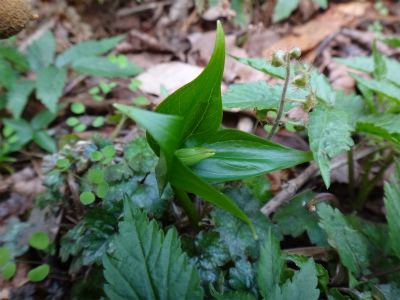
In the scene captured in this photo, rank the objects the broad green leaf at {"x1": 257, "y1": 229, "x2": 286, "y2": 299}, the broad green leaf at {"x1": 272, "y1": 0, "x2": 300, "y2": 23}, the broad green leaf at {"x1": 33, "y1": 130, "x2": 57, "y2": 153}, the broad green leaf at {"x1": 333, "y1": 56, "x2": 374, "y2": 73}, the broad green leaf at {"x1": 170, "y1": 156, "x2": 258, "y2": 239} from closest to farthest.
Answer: the broad green leaf at {"x1": 170, "y1": 156, "x2": 258, "y2": 239} → the broad green leaf at {"x1": 257, "y1": 229, "x2": 286, "y2": 299} → the broad green leaf at {"x1": 333, "y1": 56, "x2": 374, "y2": 73} → the broad green leaf at {"x1": 33, "y1": 130, "x2": 57, "y2": 153} → the broad green leaf at {"x1": 272, "y1": 0, "x2": 300, "y2": 23}

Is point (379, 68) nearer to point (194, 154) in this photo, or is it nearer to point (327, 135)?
point (327, 135)

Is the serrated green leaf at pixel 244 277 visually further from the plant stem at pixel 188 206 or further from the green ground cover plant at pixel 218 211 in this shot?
the plant stem at pixel 188 206

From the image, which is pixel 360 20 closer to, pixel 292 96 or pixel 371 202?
pixel 371 202

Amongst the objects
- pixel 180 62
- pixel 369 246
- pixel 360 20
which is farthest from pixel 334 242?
pixel 360 20

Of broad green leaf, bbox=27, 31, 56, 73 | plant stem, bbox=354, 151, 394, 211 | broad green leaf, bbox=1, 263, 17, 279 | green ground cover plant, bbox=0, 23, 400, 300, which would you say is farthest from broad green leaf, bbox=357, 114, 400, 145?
broad green leaf, bbox=27, 31, 56, 73

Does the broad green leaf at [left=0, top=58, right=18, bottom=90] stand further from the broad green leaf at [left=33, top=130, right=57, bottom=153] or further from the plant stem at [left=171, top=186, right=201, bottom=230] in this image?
the plant stem at [left=171, top=186, right=201, bottom=230]
